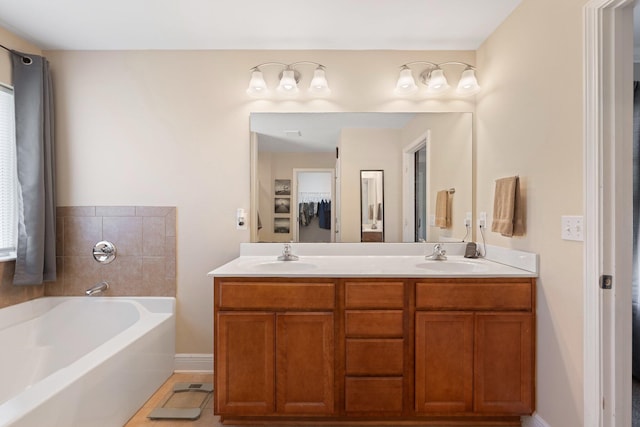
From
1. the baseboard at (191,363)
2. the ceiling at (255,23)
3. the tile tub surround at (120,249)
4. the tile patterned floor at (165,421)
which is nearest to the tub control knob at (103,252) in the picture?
the tile tub surround at (120,249)

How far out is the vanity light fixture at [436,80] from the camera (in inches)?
88.8

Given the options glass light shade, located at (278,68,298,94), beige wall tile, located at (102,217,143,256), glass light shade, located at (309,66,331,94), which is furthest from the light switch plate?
beige wall tile, located at (102,217,143,256)

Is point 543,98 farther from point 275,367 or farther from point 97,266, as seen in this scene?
point 97,266

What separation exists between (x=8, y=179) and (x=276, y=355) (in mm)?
2139

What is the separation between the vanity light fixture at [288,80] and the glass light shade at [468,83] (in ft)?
3.04

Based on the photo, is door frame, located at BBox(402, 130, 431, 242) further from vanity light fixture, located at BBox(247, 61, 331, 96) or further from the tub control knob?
the tub control knob

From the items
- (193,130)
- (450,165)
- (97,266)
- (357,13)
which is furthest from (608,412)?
(97,266)

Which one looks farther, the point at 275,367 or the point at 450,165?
the point at 450,165

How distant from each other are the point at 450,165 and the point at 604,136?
1.07 m

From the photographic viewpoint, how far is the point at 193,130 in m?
2.38

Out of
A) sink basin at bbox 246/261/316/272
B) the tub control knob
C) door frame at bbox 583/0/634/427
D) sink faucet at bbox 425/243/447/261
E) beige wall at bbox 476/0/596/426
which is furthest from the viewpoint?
the tub control knob

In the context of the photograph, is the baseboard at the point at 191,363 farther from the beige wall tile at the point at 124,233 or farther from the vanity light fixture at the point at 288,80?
the vanity light fixture at the point at 288,80

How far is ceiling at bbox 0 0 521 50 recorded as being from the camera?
1898 mm

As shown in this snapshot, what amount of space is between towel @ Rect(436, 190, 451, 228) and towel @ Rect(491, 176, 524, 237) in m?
0.46
